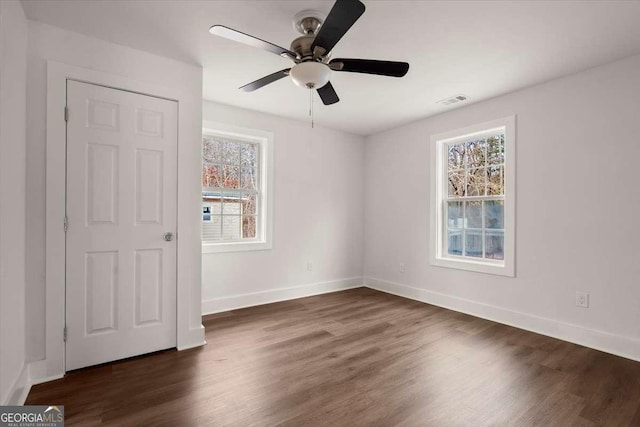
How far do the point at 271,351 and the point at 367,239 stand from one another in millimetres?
2912

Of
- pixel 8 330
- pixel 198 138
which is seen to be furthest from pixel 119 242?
pixel 198 138

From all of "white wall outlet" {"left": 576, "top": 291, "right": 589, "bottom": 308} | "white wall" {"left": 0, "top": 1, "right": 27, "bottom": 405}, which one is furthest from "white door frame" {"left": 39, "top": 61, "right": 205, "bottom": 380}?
"white wall outlet" {"left": 576, "top": 291, "right": 589, "bottom": 308}

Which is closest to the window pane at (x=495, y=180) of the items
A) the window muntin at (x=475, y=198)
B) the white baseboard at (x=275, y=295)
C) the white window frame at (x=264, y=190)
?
the window muntin at (x=475, y=198)

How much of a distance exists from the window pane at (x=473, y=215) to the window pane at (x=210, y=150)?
3.21 meters

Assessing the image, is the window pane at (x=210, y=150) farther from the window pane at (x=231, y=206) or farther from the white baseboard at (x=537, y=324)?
the white baseboard at (x=537, y=324)

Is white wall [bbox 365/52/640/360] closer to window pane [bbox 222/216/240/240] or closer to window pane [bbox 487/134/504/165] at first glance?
window pane [bbox 487/134/504/165]

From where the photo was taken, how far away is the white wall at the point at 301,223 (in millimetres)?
3916

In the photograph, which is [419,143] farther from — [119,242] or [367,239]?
[119,242]

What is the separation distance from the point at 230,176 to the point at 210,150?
40 cm

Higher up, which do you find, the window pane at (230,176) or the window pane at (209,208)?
the window pane at (230,176)

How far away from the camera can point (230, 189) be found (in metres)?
4.00

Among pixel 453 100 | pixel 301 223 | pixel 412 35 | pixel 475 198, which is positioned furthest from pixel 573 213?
pixel 301 223

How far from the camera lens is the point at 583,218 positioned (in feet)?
9.53

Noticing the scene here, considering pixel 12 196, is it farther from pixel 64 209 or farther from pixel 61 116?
pixel 61 116
